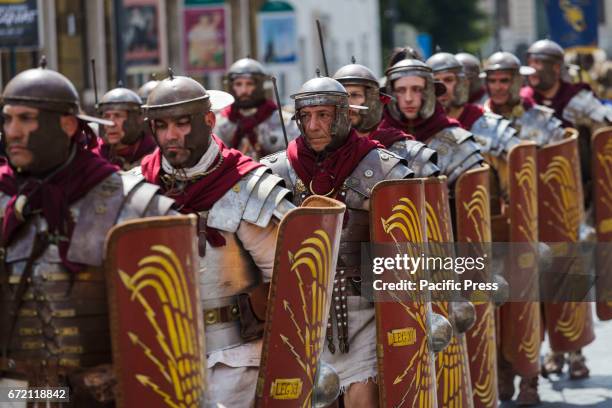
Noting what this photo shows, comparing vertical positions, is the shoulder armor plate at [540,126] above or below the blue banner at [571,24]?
below

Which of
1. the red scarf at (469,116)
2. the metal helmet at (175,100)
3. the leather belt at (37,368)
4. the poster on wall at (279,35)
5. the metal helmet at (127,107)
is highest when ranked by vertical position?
the poster on wall at (279,35)

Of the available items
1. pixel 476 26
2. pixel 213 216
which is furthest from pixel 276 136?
pixel 476 26

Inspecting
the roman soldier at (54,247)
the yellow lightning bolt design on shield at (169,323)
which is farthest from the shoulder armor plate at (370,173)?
the yellow lightning bolt design on shield at (169,323)

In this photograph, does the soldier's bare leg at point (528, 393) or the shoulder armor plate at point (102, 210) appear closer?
the shoulder armor plate at point (102, 210)

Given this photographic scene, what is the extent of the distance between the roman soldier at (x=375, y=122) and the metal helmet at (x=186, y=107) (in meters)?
1.88

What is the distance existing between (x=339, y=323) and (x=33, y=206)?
7.02ft

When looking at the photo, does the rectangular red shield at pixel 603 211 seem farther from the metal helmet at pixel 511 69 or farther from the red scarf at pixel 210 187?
the red scarf at pixel 210 187

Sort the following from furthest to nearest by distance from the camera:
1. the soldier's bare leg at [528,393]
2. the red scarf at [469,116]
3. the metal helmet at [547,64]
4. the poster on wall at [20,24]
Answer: the poster on wall at [20,24] < the metal helmet at [547,64] < the red scarf at [469,116] < the soldier's bare leg at [528,393]

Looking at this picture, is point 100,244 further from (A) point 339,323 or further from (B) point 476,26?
(B) point 476,26

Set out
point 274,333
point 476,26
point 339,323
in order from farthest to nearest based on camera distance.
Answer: point 476,26, point 339,323, point 274,333

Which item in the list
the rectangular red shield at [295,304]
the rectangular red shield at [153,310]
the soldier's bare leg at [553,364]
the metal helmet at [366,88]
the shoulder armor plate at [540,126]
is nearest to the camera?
the rectangular red shield at [153,310]

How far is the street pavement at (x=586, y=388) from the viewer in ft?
32.5

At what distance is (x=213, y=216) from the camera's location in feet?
20.9

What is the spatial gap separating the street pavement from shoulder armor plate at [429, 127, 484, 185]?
63.8 inches
